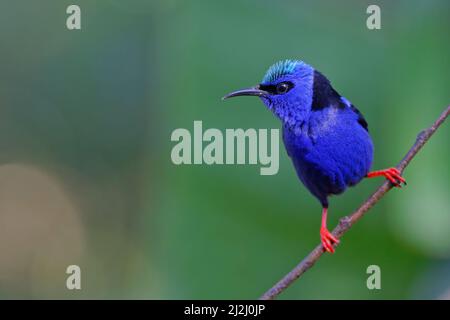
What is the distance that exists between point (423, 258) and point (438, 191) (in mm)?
332

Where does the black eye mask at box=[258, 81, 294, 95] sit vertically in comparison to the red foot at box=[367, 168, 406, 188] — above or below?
above

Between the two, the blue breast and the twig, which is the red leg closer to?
the blue breast

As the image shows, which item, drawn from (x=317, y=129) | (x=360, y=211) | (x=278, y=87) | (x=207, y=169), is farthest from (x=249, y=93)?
(x=360, y=211)

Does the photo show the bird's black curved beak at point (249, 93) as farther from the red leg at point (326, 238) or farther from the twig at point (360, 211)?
the twig at point (360, 211)

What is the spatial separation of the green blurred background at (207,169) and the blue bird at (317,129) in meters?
0.21

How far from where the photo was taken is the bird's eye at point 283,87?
267 cm

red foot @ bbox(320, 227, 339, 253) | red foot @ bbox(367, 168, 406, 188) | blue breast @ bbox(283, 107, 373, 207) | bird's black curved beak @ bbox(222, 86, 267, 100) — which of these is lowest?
red foot @ bbox(320, 227, 339, 253)

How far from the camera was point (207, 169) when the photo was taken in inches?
120

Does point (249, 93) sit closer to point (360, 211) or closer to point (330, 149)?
point (330, 149)

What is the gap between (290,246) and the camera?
113 inches

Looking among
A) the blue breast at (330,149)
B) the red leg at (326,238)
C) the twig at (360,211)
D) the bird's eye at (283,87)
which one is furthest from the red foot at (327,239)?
the bird's eye at (283,87)

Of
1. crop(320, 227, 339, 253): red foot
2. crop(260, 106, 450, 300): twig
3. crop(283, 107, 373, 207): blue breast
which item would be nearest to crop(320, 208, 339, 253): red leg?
crop(320, 227, 339, 253): red foot

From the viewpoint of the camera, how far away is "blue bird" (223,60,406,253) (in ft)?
8.70
